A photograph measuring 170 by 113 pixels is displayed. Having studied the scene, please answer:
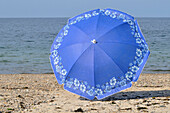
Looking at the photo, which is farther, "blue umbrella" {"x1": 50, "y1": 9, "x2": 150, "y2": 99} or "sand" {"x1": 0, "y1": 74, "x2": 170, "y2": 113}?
"blue umbrella" {"x1": 50, "y1": 9, "x2": 150, "y2": 99}

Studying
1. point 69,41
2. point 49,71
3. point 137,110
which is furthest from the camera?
point 49,71

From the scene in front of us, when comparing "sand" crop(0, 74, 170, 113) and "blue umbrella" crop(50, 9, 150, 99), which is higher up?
"blue umbrella" crop(50, 9, 150, 99)

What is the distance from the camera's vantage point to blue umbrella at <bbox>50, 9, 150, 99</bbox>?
6535 mm

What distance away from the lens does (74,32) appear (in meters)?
6.88

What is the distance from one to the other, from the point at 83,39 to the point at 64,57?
2.25ft

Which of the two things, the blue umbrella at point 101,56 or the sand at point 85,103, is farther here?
the blue umbrella at point 101,56

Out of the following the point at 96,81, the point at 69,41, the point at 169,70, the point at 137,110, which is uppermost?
the point at 169,70

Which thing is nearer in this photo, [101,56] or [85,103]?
[101,56]

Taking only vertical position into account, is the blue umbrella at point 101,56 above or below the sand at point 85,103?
above

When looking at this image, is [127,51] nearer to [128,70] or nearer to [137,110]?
[128,70]

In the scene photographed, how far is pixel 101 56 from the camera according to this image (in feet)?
21.4

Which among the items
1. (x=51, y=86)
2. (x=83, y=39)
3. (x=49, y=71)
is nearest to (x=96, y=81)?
(x=83, y=39)

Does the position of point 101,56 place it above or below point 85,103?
above

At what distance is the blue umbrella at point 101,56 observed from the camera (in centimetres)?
654
